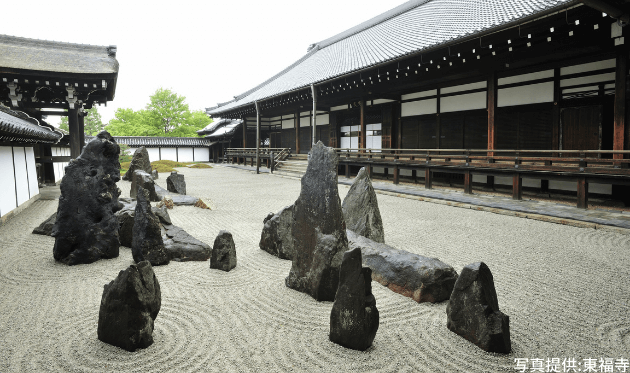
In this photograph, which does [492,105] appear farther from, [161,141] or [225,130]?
[161,141]

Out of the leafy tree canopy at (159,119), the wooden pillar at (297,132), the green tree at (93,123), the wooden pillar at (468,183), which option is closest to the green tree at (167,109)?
the leafy tree canopy at (159,119)

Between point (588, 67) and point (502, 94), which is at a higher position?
point (588, 67)

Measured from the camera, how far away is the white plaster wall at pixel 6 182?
751 cm

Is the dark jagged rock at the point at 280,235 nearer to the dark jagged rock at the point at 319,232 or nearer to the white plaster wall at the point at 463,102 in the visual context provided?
the dark jagged rock at the point at 319,232

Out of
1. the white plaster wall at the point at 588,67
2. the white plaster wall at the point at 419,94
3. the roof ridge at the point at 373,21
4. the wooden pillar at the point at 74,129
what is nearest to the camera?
the white plaster wall at the point at 588,67

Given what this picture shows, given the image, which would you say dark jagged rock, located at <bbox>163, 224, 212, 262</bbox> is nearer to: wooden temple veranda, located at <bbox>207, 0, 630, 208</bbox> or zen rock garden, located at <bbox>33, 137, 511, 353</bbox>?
zen rock garden, located at <bbox>33, 137, 511, 353</bbox>

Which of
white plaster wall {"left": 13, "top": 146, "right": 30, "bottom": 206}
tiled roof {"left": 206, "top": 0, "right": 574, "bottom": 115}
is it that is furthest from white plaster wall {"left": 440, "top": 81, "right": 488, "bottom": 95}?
white plaster wall {"left": 13, "top": 146, "right": 30, "bottom": 206}

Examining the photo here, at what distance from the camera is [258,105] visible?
22.2 meters

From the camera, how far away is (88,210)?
4707 millimetres

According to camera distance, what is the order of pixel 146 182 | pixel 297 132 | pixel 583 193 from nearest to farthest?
pixel 583 193 → pixel 146 182 → pixel 297 132

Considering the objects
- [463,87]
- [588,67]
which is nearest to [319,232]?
[588,67]

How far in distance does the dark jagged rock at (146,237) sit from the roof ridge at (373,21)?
18.9 m

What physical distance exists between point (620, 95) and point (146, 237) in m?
10.2

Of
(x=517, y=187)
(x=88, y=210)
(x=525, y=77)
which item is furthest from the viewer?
(x=525, y=77)
